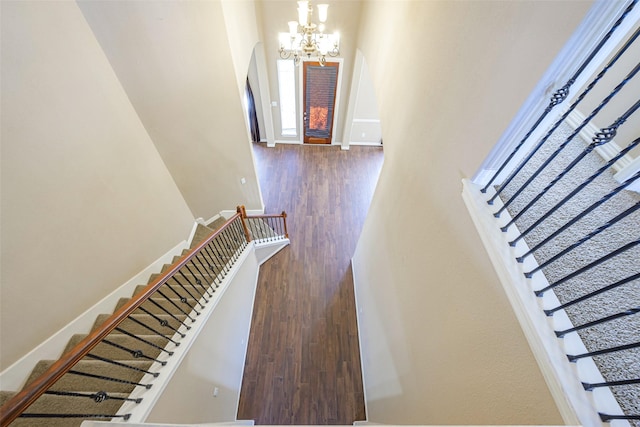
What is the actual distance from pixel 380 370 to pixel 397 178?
6.82ft

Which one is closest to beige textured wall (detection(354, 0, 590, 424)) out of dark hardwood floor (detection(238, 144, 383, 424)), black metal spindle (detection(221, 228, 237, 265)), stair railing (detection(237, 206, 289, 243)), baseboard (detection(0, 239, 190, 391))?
dark hardwood floor (detection(238, 144, 383, 424))

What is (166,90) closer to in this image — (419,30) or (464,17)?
(419,30)

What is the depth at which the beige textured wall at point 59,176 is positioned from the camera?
1.84 metres

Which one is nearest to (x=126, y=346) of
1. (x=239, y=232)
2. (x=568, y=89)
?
(x=239, y=232)

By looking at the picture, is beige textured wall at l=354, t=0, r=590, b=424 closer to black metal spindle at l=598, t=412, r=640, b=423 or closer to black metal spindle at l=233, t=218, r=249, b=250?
black metal spindle at l=598, t=412, r=640, b=423

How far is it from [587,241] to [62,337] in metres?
3.64

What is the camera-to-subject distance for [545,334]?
0.83 metres

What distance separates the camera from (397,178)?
8.07 ft

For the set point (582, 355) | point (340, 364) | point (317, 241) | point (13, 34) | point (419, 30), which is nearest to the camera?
point (582, 355)

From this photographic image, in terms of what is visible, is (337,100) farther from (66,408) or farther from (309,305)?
(66,408)

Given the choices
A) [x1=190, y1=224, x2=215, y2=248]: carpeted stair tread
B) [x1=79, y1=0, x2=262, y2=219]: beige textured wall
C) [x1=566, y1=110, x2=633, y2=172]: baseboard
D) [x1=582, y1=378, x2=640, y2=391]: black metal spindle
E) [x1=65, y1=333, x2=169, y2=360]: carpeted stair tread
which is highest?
[x1=79, y1=0, x2=262, y2=219]: beige textured wall

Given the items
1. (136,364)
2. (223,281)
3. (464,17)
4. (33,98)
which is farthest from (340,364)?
(33,98)

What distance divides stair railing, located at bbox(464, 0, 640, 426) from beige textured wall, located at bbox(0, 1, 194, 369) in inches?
121

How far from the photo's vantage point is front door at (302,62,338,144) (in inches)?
229
